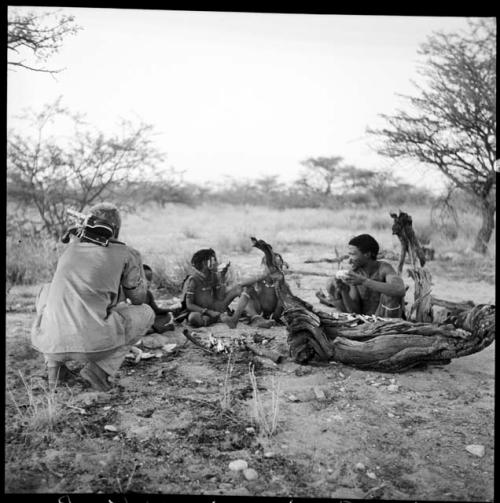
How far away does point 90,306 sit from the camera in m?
3.16

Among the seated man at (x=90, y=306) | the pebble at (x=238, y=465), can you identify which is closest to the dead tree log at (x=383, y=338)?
the pebble at (x=238, y=465)

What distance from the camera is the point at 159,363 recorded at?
11.2 feet

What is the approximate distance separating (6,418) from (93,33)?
8.01 feet

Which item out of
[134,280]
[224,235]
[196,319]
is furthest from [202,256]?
[134,280]

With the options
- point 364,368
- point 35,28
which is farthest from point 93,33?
point 364,368

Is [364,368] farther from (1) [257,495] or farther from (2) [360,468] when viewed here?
(1) [257,495]

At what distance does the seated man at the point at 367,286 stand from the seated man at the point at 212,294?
53 centimetres

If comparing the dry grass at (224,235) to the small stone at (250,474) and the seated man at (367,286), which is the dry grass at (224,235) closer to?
the seated man at (367,286)

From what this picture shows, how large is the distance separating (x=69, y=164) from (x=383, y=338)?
2357mm

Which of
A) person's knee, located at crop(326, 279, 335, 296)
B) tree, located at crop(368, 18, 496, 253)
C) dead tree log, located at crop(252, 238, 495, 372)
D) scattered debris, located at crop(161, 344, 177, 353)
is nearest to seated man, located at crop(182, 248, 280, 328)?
scattered debris, located at crop(161, 344, 177, 353)

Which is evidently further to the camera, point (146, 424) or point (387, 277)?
point (387, 277)

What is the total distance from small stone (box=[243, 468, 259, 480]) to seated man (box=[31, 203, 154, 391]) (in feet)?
3.16

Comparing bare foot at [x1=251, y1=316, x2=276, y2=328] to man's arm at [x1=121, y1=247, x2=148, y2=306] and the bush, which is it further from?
the bush

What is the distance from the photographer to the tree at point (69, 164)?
11.5 feet
